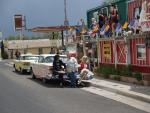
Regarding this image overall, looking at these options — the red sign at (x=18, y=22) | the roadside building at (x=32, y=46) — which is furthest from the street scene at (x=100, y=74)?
the roadside building at (x=32, y=46)

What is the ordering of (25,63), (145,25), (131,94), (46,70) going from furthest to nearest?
1. (25,63)
2. (46,70)
3. (145,25)
4. (131,94)

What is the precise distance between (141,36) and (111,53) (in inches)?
194

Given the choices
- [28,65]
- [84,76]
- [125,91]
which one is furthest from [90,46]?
[125,91]

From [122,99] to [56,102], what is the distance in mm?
2478

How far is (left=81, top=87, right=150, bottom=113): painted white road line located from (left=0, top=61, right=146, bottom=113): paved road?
313mm

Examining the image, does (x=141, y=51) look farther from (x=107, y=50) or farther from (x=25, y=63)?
(x=25, y=63)

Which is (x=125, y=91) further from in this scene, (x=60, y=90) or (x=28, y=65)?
(x=28, y=65)

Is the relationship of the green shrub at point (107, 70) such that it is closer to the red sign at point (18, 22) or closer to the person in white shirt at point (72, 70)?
the person in white shirt at point (72, 70)

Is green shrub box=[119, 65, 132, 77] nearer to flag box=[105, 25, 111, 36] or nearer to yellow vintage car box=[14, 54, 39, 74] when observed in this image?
flag box=[105, 25, 111, 36]

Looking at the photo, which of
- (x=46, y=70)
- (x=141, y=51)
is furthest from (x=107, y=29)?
(x=46, y=70)

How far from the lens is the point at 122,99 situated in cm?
1669

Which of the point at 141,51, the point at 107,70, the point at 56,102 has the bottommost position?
the point at 56,102

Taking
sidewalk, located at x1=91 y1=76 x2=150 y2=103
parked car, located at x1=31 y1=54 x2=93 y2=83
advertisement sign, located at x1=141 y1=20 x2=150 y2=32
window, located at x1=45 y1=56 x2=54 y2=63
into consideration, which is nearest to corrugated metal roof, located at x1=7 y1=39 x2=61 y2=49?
parked car, located at x1=31 y1=54 x2=93 y2=83

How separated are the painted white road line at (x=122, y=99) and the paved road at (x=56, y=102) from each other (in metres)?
0.31
